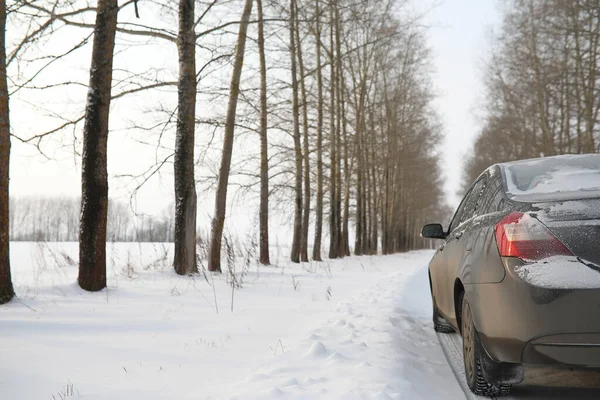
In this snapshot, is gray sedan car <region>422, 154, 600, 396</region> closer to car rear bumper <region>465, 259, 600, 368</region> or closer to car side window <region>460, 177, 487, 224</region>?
car rear bumper <region>465, 259, 600, 368</region>

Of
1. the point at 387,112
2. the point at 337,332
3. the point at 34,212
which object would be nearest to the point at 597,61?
the point at 387,112

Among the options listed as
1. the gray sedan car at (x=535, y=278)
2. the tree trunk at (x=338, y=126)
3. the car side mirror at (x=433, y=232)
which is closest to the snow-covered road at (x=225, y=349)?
the gray sedan car at (x=535, y=278)

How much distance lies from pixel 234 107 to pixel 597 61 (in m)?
13.1

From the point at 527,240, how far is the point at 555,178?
0.78m

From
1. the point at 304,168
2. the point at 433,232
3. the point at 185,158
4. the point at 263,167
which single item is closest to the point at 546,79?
the point at 304,168

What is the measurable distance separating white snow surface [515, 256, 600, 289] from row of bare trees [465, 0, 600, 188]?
13.7 m

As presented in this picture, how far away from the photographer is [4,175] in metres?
6.27

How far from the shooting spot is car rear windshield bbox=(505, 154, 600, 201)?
2807 mm

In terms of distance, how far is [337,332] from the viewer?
5.04m

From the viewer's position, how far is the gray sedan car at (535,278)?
249 cm

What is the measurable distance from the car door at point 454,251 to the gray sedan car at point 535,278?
0.47m

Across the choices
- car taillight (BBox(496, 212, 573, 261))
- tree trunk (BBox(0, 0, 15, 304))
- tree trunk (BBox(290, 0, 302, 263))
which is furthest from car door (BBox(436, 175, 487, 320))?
tree trunk (BBox(290, 0, 302, 263))

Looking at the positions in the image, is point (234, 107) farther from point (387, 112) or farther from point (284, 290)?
Result: point (387, 112)

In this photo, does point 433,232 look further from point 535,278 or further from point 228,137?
point 228,137
